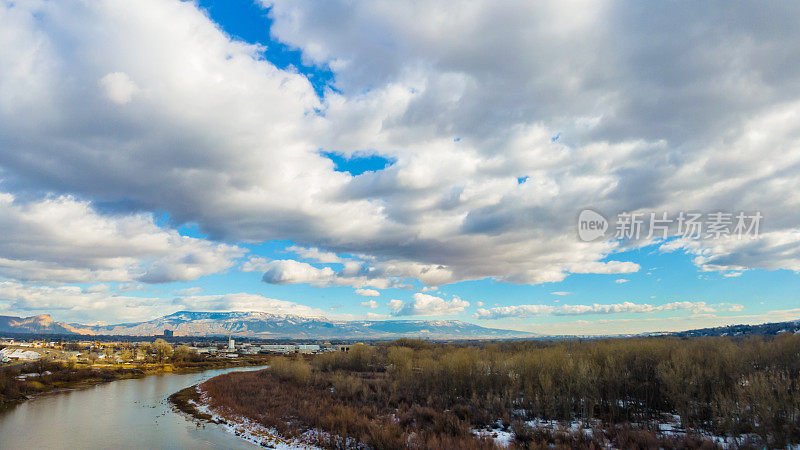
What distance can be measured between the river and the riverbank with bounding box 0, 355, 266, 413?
2.73m

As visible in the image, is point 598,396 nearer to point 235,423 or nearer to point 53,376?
point 235,423

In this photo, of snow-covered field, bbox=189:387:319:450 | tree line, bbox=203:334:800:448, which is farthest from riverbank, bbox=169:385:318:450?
tree line, bbox=203:334:800:448

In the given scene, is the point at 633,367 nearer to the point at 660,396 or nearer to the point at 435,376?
the point at 660,396

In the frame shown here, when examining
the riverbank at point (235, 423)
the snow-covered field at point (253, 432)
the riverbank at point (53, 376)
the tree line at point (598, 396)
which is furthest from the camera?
the riverbank at point (53, 376)

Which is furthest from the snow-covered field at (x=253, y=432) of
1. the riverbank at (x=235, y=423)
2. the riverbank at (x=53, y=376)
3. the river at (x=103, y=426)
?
the riverbank at (x=53, y=376)

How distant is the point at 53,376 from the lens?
59781 millimetres

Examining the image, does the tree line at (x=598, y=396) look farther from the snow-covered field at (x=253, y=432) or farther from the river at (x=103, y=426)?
the river at (x=103, y=426)

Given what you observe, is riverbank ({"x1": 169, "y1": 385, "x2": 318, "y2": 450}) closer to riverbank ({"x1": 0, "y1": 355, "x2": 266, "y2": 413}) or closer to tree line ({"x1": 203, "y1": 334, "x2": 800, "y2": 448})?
tree line ({"x1": 203, "y1": 334, "x2": 800, "y2": 448})

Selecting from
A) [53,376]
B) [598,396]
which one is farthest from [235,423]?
[53,376]

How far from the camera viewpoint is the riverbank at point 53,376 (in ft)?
145

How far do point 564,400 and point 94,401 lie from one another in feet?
163

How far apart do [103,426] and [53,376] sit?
144 ft

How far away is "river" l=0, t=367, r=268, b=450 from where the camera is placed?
81.0 ft

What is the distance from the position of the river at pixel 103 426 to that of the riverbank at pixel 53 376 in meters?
2.73
